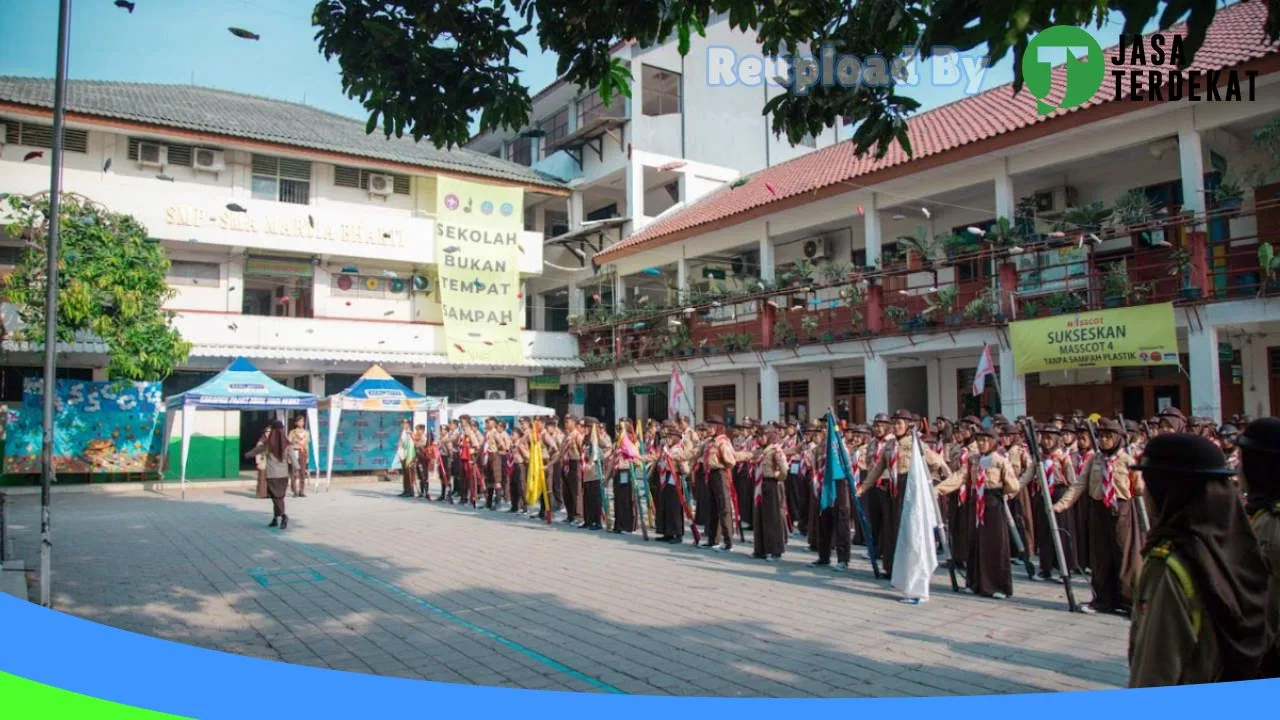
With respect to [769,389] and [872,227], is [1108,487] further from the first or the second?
[769,389]

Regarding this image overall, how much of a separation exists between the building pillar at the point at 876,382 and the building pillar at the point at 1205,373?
18.7 feet

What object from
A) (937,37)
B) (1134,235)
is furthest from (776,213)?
(937,37)

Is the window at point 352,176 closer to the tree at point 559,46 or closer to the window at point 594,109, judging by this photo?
the window at point 594,109

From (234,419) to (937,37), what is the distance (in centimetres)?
2244

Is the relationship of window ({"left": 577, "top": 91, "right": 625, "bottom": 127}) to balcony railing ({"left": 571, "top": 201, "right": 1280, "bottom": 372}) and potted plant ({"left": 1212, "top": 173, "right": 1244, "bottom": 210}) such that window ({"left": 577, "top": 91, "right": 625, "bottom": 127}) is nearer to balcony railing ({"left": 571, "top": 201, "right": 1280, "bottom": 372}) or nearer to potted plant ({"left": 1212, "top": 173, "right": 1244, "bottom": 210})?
balcony railing ({"left": 571, "top": 201, "right": 1280, "bottom": 372})

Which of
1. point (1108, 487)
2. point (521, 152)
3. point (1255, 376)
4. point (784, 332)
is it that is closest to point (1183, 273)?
point (1255, 376)

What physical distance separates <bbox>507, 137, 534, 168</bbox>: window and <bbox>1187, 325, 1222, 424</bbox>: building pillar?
998 cm

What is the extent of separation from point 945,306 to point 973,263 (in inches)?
37.9

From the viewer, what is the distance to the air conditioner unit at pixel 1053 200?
1566 centimetres

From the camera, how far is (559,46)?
4.76 metres

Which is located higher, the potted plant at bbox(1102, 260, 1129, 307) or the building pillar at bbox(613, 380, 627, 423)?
the potted plant at bbox(1102, 260, 1129, 307)

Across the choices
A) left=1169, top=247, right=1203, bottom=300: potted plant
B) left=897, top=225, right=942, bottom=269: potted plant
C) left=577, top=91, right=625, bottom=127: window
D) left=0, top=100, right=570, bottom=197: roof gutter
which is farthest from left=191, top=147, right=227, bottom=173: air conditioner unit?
left=1169, top=247, right=1203, bottom=300: potted plant

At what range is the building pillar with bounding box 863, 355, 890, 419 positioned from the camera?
682 inches

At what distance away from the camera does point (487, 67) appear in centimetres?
488
